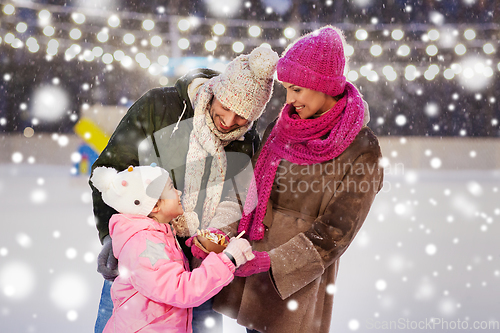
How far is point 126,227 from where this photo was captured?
39.8 inches

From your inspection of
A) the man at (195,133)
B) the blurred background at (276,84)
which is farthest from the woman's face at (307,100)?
the blurred background at (276,84)

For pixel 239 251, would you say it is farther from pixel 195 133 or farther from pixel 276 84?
pixel 276 84

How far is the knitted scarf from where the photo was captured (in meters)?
1.26

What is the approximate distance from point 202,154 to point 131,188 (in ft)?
1.03

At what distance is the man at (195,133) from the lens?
121cm

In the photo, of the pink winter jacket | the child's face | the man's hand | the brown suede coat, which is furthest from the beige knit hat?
the man's hand

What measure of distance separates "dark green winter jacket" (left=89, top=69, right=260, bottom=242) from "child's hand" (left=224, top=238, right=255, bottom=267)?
35 centimetres

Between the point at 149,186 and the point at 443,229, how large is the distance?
135 inches

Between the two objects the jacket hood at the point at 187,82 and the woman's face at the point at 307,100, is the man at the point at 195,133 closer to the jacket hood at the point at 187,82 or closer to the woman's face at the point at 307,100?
the jacket hood at the point at 187,82

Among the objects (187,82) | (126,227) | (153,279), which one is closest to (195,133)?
(187,82)

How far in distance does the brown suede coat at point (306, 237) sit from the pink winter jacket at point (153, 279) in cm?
20

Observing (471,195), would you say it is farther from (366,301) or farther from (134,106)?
(134,106)

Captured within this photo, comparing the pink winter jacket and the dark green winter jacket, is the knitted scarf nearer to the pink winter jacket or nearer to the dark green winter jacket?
the dark green winter jacket

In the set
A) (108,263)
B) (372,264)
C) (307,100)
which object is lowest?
(372,264)
